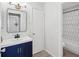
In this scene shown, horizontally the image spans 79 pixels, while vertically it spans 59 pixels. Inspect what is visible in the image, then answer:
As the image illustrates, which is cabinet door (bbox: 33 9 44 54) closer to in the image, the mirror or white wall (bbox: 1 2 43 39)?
white wall (bbox: 1 2 43 39)

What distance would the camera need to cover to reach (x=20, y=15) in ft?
7.32

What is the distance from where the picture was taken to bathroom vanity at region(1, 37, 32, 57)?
154cm

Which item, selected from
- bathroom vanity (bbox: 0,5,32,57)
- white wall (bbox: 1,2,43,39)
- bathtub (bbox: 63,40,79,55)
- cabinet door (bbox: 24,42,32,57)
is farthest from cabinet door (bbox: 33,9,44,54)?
bathtub (bbox: 63,40,79,55)

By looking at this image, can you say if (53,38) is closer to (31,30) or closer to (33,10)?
(31,30)

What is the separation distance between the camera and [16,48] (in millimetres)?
1720

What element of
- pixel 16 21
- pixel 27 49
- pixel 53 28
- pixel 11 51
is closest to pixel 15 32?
pixel 16 21

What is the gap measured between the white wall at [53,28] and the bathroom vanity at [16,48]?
0.75 meters

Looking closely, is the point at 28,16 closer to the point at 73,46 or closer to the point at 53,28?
the point at 53,28

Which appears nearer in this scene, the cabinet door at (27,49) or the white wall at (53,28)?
the cabinet door at (27,49)

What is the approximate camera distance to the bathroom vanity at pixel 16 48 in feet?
5.05

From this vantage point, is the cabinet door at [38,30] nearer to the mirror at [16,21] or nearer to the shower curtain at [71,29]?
the mirror at [16,21]

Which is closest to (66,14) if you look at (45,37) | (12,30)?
(45,37)

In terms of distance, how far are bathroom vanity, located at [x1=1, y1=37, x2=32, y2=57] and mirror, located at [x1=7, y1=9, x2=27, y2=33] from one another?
36cm

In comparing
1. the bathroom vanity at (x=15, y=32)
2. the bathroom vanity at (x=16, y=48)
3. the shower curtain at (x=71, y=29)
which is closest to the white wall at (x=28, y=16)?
the bathroom vanity at (x=15, y=32)
